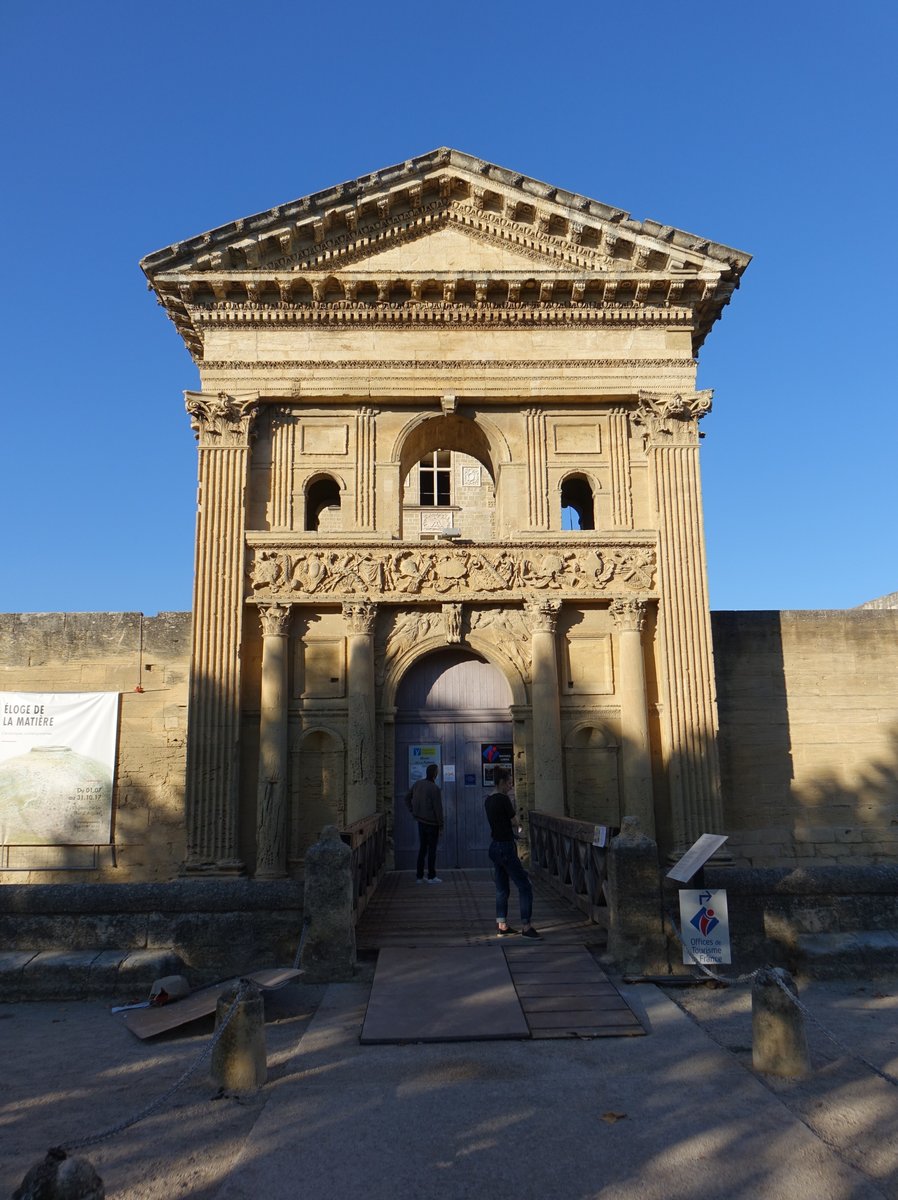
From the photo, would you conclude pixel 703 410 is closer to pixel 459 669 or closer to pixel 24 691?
pixel 459 669

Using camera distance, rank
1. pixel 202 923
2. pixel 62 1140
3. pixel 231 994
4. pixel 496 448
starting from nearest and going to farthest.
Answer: pixel 62 1140
pixel 231 994
pixel 202 923
pixel 496 448

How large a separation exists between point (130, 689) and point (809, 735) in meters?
13.5

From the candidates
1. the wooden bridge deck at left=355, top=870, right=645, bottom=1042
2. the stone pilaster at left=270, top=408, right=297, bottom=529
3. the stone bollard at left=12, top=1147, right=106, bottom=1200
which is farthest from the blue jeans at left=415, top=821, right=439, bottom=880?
the stone bollard at left=12, top=1147, right=106, bottom=1200

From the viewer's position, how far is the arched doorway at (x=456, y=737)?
53.9ft

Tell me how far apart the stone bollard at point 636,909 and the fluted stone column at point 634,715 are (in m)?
6.17

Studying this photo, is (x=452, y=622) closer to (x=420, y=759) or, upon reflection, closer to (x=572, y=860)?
(x=420, y=759)

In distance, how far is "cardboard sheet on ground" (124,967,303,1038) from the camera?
7648 millimetres

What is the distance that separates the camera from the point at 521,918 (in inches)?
431

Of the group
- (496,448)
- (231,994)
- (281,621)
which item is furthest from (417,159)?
(231,994)

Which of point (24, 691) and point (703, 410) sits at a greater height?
point (703, 410)

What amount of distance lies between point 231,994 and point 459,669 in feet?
34.3

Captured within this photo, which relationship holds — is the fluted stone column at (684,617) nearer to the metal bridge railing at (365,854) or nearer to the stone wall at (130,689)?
the metal bridge railing at (365,854)

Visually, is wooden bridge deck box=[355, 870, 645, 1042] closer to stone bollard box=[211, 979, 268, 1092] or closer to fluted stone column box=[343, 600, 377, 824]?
stone bollard box=[211, 979, 268, 1092]

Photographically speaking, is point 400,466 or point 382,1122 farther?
point 400,466
